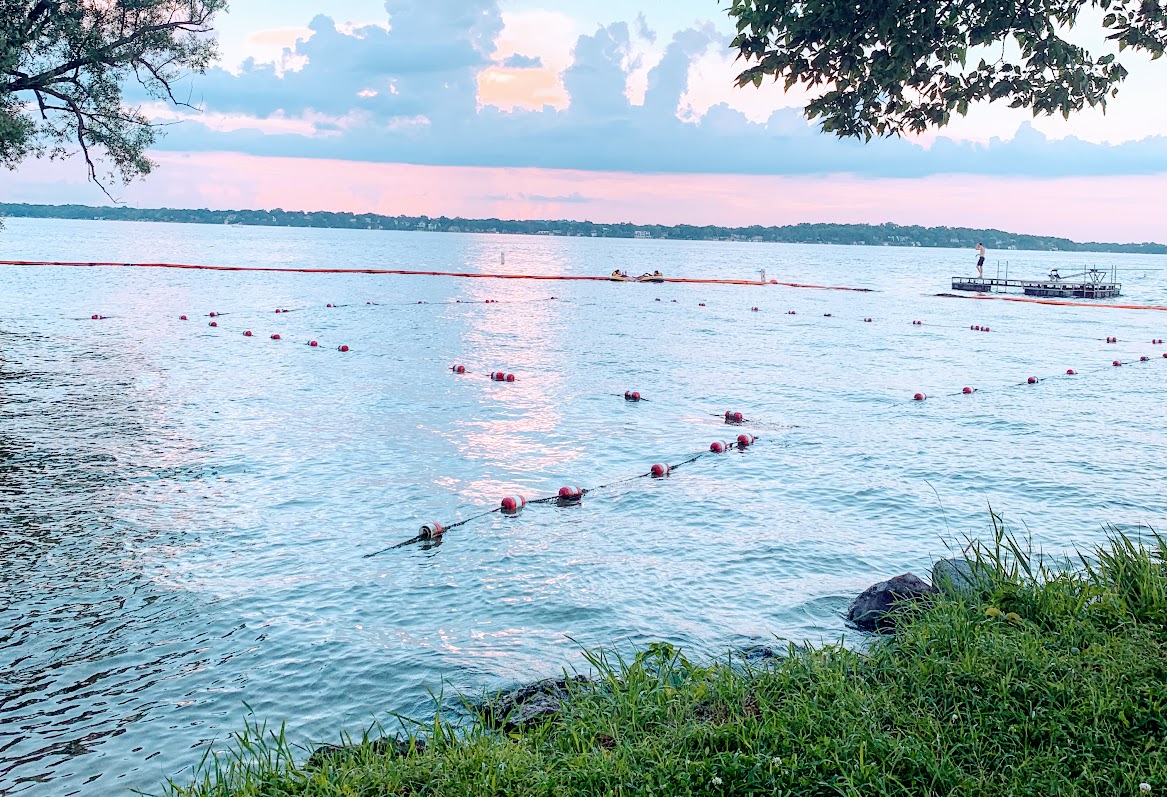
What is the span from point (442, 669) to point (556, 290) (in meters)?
62.1

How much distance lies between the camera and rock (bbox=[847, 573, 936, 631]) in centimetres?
778

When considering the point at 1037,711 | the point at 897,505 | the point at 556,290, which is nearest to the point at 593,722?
the point at 1037,711

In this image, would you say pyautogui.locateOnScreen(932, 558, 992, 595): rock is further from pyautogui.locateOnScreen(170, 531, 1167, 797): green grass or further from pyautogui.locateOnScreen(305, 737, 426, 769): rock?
pyautogui.locateOnScreen(305, 737, 426, 769): rock

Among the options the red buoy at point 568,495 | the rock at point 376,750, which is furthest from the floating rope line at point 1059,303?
the rock at point 376,750

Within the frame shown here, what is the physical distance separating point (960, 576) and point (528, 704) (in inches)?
147

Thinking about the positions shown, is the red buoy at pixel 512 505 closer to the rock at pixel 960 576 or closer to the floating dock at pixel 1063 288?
the rock at pixel 960 576

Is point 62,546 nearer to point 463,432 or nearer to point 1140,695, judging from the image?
point 463,432

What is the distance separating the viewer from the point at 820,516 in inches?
472

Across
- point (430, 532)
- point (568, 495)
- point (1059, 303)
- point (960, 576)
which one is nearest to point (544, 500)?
point (568, 495)

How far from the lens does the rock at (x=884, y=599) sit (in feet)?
25.5

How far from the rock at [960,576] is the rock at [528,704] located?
3.03 metres

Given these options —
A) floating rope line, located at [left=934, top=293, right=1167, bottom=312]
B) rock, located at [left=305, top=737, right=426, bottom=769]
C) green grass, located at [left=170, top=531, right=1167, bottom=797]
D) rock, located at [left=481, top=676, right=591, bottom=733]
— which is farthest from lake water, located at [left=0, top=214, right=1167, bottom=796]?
floating rope line, located at [left=934, top=293, right=1167, bottom=312]

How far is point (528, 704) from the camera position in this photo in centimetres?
618

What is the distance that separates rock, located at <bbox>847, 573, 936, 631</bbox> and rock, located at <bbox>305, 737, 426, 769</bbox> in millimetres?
3997
